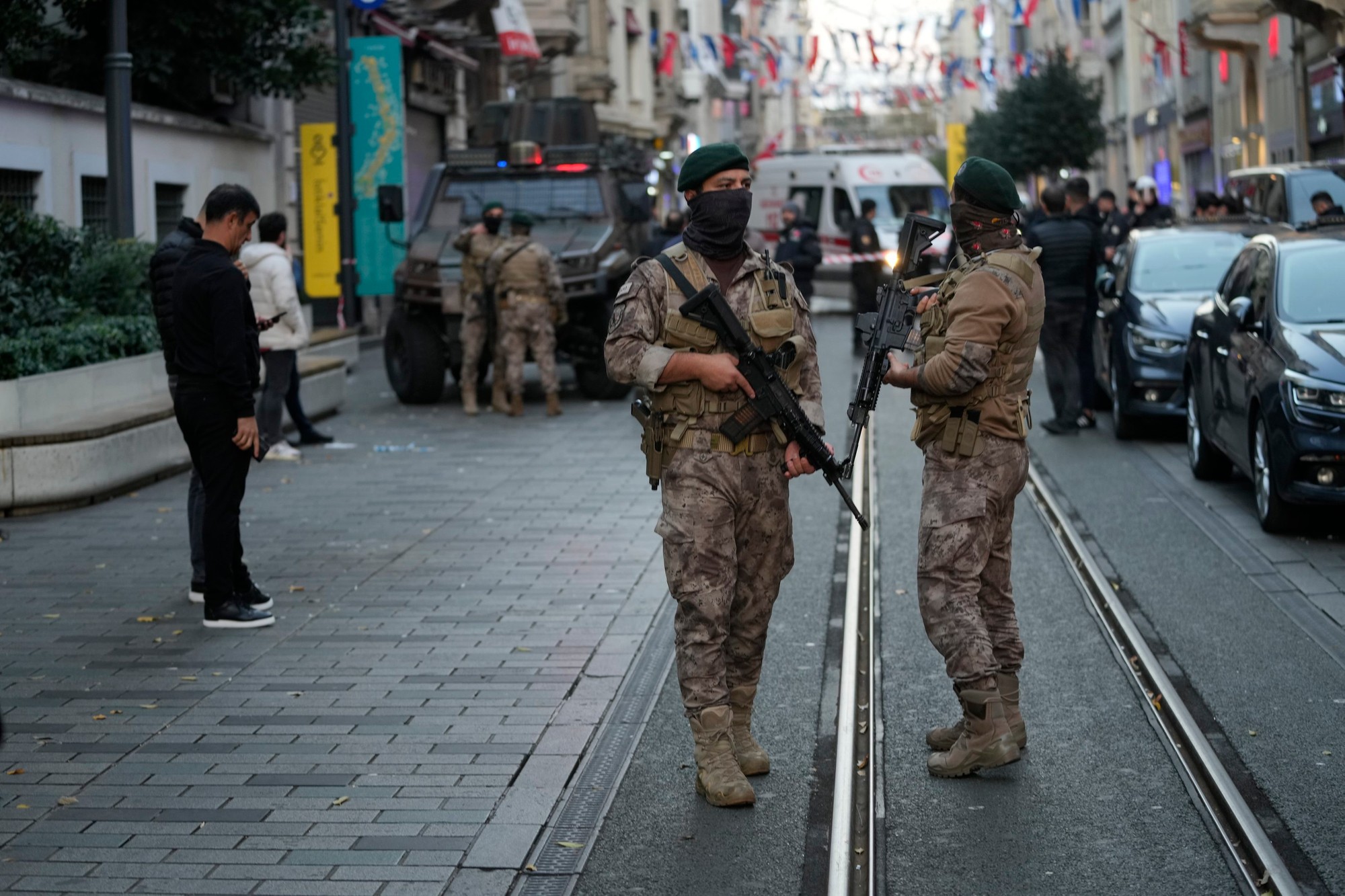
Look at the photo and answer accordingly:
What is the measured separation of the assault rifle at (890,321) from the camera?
545 centimetres

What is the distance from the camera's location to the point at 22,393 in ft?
37.3

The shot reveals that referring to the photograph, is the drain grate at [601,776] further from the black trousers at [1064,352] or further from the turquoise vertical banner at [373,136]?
the turquoise vertical banner at [373,136]

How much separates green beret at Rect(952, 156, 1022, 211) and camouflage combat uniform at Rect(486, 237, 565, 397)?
10167 millimetres

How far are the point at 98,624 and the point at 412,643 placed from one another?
1462 millimetres

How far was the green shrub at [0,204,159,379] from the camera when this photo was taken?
12.1 meters

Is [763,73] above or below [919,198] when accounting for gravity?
above

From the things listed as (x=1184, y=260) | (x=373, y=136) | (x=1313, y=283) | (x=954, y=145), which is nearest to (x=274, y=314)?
(x=1313, y=283)

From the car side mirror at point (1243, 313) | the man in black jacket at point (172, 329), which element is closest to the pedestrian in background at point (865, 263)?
the car side mirror at point (1243, 313)

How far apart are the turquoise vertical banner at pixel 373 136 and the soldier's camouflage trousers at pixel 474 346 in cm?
843

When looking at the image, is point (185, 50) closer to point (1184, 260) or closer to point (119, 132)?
point (119, 132)

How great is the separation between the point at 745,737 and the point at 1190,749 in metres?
1.39

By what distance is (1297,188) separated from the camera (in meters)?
16.8

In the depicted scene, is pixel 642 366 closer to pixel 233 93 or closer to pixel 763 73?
pixel 233 93

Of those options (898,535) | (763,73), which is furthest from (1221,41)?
(763,73)
